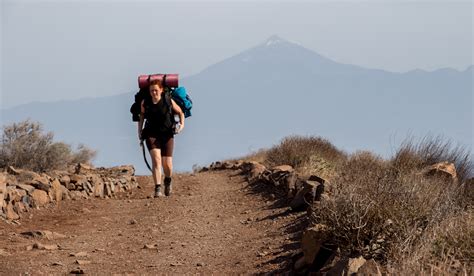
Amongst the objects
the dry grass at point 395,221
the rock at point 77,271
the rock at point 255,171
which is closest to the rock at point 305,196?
the dry grass at point 395,221

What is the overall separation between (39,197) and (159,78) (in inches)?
124

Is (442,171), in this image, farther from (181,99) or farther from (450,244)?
(181,99)

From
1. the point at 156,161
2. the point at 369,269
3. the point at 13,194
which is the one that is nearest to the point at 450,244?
the point at 369,269

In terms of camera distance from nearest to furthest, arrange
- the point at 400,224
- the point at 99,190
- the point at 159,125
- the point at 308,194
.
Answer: the point at 400,224 < the point at 308,194 < the point at 159,125 < the point at 99,190

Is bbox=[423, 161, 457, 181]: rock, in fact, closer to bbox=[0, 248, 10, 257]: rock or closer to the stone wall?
bbox=[0, 248, 10, 257]: rock

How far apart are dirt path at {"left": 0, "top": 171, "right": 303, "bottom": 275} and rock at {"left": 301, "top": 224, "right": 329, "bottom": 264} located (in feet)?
1.49

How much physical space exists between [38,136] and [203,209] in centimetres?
965

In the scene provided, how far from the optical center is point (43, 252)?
27.0 feet

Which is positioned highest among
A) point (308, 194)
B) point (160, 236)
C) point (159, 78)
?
point (159, 78)

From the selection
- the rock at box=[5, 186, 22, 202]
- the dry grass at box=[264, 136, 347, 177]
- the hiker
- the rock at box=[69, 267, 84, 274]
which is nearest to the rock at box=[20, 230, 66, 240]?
the rock at box=[5, 186, 22, 202]

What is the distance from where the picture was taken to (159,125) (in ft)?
45.0

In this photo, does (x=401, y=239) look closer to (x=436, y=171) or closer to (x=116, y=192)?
(x=436, y=171)

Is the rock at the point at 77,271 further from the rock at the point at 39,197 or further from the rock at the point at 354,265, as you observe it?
the rock at the point at 39,197

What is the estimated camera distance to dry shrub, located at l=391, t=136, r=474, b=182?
42.0 ft
